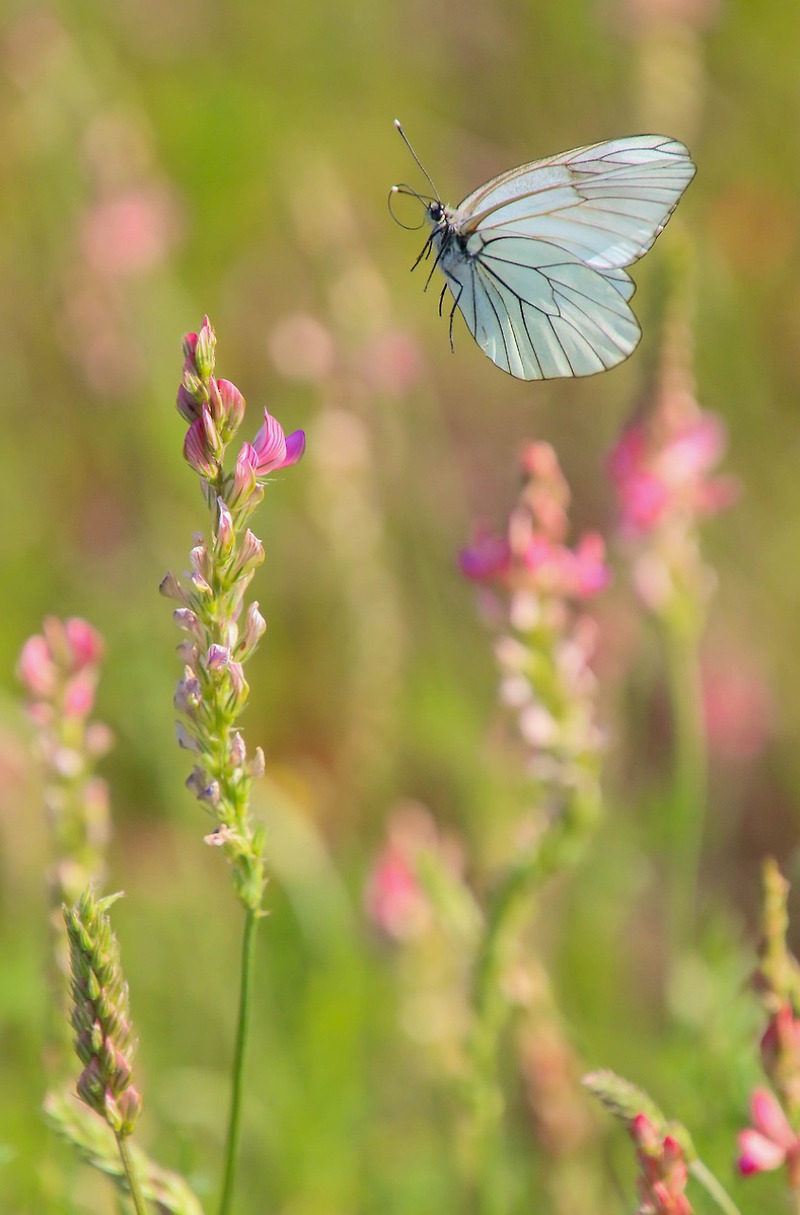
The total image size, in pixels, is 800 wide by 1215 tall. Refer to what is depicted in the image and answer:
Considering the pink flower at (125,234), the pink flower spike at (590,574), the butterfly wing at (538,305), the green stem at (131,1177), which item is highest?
the pink flower at (125,234)

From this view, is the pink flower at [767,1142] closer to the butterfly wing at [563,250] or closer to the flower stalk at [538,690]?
the flower stalk at [538,690]

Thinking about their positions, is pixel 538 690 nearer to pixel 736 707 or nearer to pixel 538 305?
pixel 538 305

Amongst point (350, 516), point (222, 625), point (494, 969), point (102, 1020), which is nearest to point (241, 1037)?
point (102, 1020)

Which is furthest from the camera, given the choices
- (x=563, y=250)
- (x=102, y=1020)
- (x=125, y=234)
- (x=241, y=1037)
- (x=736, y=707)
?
(x=125, y=234)

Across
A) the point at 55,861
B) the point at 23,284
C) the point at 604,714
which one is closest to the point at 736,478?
the point at 604,714

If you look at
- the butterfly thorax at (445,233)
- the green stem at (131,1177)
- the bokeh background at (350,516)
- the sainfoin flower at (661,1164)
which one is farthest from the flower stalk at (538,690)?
the green stem at (131,1177)

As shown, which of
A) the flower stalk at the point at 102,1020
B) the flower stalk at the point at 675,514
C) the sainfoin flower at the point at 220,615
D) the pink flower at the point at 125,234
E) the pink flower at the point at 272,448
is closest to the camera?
the flower stalk at the point at 102,1020
